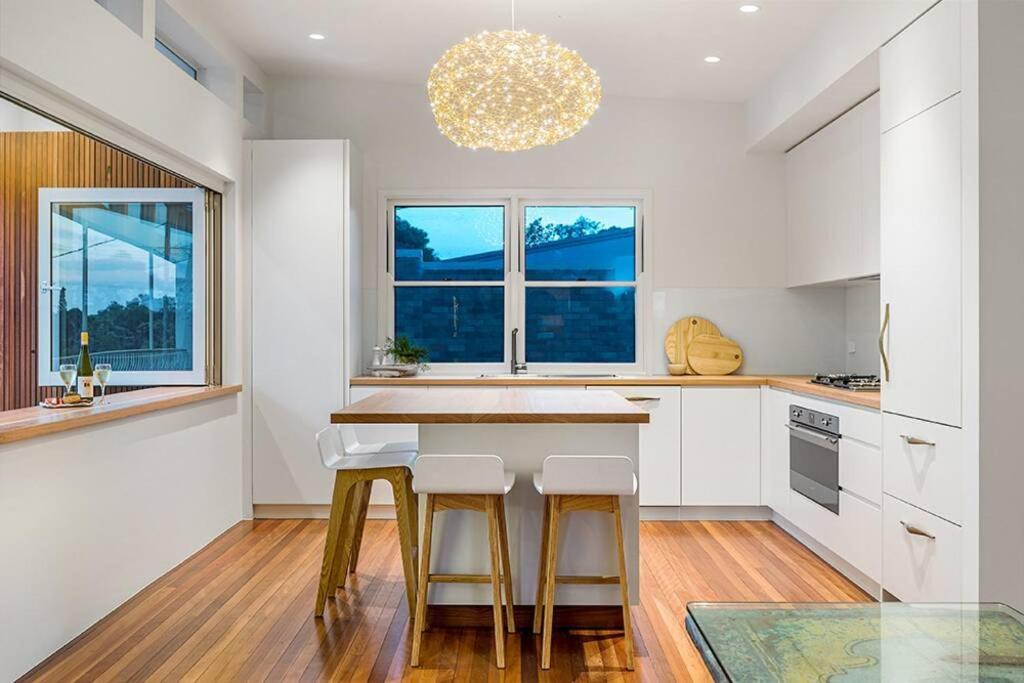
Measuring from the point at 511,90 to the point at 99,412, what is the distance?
2153 millimetres

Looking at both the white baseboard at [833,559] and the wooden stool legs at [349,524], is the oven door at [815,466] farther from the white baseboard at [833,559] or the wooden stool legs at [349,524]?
the wooden stool legs at [349,524]

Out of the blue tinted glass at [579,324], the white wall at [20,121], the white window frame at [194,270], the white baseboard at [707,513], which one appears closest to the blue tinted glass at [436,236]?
the blue tinted glass at [579,324]

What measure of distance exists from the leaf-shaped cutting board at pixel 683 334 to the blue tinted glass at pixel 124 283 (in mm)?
3181

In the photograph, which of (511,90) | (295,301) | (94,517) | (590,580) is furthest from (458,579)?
(295,301)

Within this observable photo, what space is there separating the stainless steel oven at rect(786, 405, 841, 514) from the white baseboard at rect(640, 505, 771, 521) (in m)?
0.61

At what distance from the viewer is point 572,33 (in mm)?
4352

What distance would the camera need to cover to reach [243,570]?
153 inches

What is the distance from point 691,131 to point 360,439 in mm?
3184

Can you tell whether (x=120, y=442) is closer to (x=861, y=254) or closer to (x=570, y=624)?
(x=570, y=624)

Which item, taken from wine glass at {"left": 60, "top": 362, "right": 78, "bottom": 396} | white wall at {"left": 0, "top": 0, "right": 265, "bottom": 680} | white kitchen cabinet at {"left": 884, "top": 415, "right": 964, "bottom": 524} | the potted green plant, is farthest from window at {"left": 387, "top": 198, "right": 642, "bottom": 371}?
wine glass at {"left": 60, "top": 362, "right": 78, "bottom": 396}

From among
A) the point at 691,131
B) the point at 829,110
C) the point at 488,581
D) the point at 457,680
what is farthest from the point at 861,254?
the point at 457,680

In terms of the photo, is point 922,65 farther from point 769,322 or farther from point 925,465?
point 769,322

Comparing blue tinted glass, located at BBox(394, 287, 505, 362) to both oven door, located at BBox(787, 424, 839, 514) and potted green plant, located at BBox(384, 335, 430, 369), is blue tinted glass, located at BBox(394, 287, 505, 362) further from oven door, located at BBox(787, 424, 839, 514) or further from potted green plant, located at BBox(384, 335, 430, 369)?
oven door, located at BBox(787, 424, 839, 514)

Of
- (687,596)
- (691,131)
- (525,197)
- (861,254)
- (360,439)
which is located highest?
(691,131)
